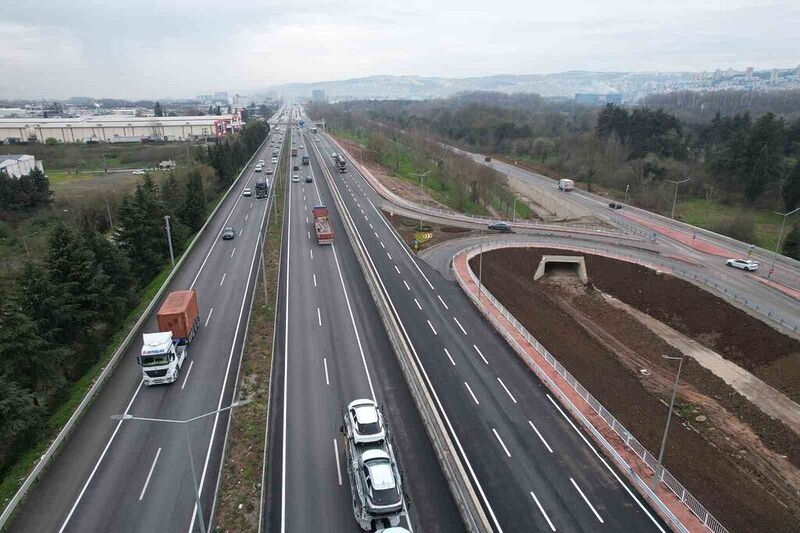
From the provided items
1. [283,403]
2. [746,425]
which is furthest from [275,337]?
[746,425]

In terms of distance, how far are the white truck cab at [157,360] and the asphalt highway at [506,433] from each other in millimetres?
14077

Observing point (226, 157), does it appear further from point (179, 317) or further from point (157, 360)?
point (157, 360)

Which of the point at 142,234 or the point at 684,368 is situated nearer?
the point at 684,368

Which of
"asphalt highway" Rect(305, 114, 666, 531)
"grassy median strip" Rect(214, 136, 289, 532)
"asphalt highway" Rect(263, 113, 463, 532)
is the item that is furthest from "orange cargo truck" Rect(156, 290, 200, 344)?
"asphalt highway" Rect(305, 114, 666, 531)

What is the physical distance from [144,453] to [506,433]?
1679cm

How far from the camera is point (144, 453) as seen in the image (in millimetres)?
21422

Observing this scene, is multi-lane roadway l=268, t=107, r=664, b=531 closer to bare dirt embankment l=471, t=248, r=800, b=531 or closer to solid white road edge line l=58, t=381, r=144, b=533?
bare dirt embankment l=471, t=248, r=800, b=531

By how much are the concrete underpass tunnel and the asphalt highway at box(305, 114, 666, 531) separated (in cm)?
1454

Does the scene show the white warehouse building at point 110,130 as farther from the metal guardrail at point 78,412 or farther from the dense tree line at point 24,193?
the metal guardrail at point 78,412

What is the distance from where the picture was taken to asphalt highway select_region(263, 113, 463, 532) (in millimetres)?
18719

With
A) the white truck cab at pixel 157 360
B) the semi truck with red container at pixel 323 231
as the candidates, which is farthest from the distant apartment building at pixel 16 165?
the white truck cab at pixel 157 360

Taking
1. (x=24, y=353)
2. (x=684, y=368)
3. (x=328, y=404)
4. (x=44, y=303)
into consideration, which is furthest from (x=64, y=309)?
(x=684, y=368)

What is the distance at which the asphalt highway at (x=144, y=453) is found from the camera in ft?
59.4

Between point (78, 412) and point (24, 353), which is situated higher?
point (24, 353)
